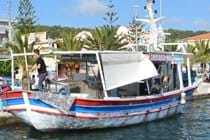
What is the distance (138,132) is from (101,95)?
77.9 inches

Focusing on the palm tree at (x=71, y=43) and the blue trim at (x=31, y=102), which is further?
the palm tree at (x=71, y=43)

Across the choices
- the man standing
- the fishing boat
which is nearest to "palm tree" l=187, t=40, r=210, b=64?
the fishing boat

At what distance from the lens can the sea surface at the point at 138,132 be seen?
17.2 meters

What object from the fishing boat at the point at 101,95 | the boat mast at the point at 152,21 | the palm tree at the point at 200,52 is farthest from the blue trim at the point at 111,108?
the palm tree at the point at 200,52

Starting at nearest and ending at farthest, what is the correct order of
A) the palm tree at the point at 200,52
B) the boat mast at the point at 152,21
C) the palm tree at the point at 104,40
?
the boat mast at the point at 152,21, the palm tree at the point at 104,40, the palm tree at the point at 200,52

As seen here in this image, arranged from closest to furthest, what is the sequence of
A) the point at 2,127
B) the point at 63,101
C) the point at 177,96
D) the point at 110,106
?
the point at 63,101
the point at 110,106
the point at 2,127
the point at 177,96

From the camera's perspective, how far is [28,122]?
57.5 ft

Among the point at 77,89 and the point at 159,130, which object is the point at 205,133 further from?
the point at 77,89

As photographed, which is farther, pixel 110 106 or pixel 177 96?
pixel 177 96

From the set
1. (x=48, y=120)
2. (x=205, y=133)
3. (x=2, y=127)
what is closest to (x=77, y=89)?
(x=48, y=120)

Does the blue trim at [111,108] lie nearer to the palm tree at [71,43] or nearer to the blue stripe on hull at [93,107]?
the blue stripe on hull at [93,107]

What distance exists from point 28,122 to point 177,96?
24.9 feet

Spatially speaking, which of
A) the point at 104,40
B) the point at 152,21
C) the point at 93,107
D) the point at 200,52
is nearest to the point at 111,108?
the point at 93,107

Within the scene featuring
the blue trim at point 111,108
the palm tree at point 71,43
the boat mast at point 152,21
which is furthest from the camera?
the palm tree at point 71,43
